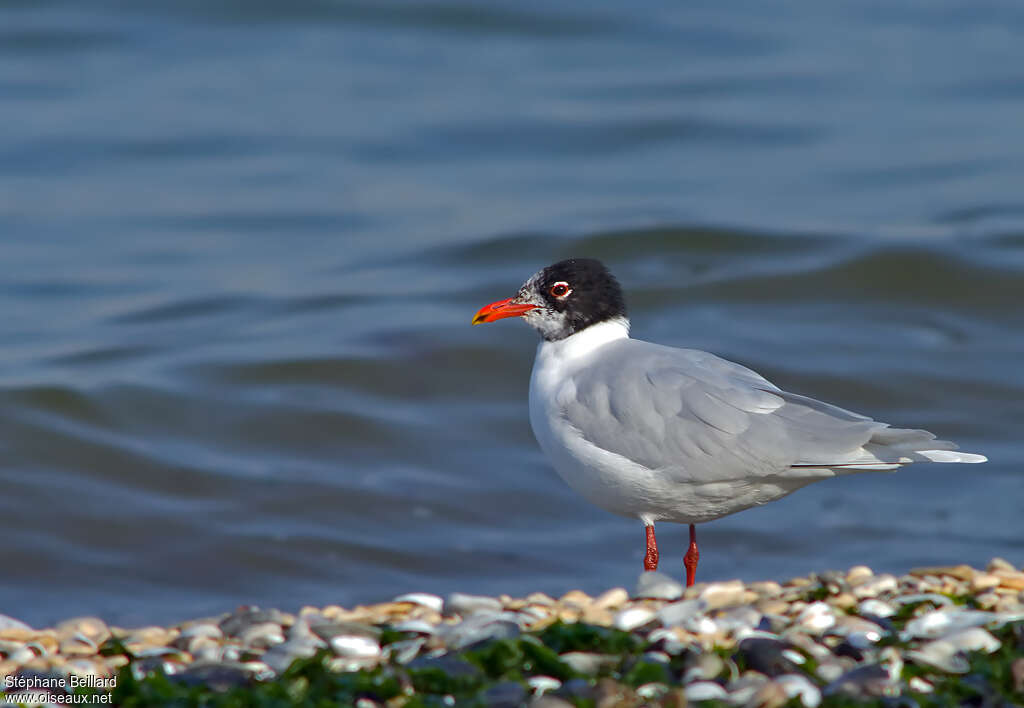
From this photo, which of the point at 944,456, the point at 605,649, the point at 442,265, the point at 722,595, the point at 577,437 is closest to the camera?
the point at 605,649

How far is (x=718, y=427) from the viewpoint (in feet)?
18.0

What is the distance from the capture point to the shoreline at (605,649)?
412 centimetres

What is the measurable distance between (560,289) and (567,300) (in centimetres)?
6

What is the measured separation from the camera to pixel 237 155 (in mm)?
16234

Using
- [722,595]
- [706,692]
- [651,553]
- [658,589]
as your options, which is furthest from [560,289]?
[706,692]

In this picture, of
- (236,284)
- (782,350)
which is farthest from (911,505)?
(236,284)

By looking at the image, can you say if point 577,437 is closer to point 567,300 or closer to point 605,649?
point 567,300

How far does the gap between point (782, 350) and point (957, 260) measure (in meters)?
2.62

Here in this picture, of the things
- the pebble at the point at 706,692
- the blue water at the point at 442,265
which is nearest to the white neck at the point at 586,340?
the blue water at the point at 442,265

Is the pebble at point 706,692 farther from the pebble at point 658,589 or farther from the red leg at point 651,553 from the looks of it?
the red leg at point 651,553

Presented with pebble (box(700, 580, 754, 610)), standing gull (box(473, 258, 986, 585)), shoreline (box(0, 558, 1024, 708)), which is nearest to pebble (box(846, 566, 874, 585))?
shoreline (box(0, 558, 1024, 708))

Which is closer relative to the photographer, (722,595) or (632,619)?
(632,619)

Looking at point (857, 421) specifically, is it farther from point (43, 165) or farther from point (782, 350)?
point (43, 165)

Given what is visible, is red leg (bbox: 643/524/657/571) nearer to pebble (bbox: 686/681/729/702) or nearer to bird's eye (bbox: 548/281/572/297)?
bird's eye (bbox: 548/281/572/297)
